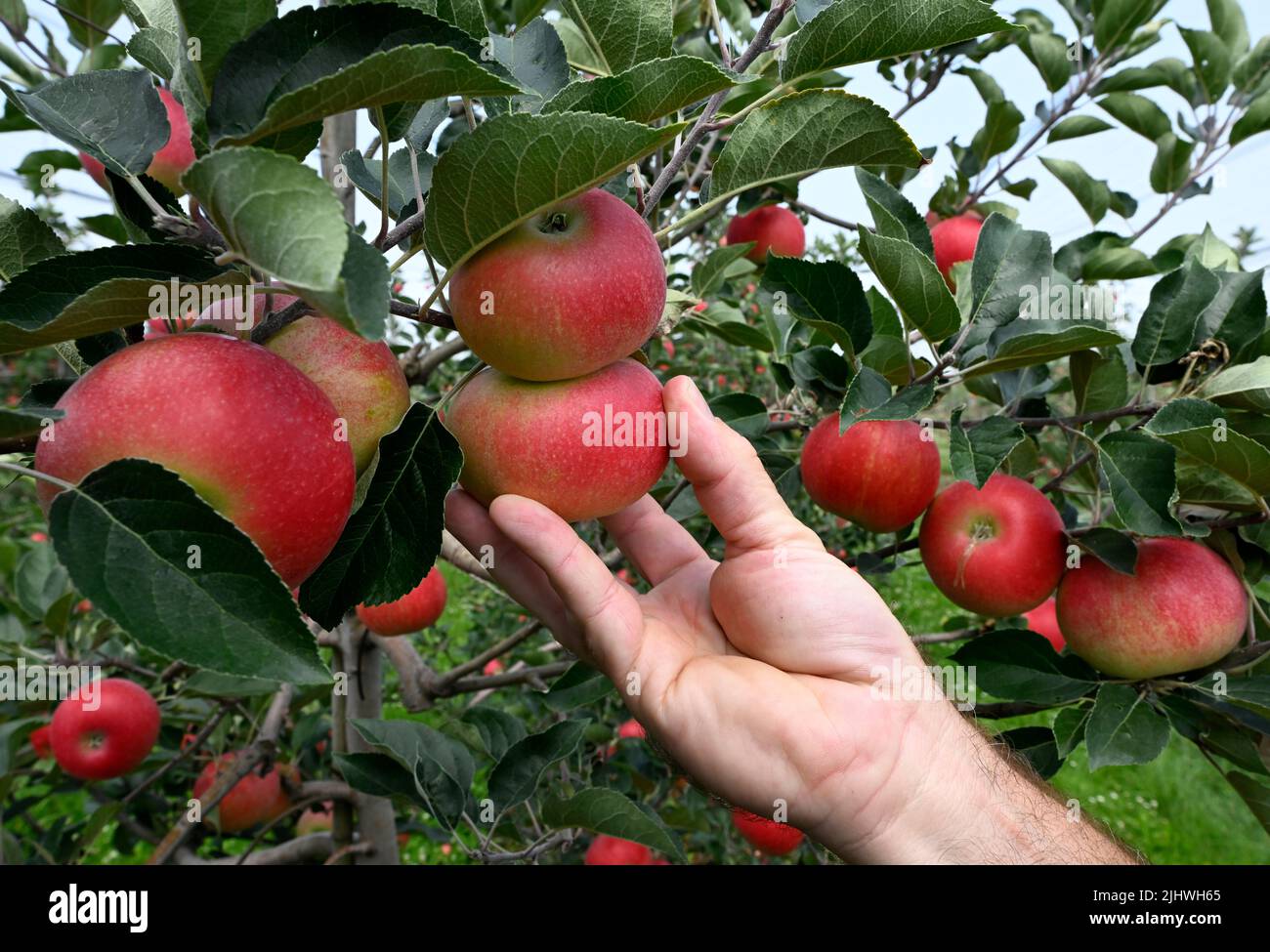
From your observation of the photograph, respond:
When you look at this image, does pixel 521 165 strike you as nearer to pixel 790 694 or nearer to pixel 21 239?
pixel 21 239

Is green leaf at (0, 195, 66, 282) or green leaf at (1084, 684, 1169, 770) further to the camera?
green leaf at (1084, 684, 1169, 770)

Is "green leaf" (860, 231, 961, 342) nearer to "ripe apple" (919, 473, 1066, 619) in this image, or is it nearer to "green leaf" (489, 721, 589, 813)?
"ripe apple" (919, 473, 1066, 619)

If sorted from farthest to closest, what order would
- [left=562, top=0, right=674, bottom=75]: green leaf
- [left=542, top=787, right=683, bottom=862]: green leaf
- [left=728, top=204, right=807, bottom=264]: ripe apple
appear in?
[left=728, top=204, right=807, bottom=264]: ripe apple
[left=542, top=787, right=683, bottom=862]: green leaf
[left=562, top=0, right=674, bottom=75]: green leaf

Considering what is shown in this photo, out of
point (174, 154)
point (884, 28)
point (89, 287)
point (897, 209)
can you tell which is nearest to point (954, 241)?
point (897, 209)

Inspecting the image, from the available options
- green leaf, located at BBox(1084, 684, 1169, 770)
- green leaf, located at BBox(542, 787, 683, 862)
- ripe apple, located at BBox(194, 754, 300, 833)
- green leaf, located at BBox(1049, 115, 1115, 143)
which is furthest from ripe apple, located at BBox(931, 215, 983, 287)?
ripe apple, located at BBox(194, 754, 300, 833)

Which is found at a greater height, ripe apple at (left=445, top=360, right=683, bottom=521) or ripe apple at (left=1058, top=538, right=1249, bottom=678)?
ripe apple at (left=445, top=360, right=683, bottom=521)

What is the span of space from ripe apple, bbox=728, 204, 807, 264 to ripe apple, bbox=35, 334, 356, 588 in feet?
5.81

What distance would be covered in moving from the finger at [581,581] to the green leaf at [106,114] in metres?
0.42

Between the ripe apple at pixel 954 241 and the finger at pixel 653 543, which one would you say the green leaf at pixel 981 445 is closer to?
the finger at pixel 653 543

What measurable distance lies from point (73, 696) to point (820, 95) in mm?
1923

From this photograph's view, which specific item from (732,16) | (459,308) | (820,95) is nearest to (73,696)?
(459,308)

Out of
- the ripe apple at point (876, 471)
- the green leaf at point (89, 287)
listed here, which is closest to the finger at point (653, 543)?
the ripe apple at point (876, 471)

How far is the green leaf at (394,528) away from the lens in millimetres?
734

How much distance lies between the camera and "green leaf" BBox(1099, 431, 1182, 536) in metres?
1.16
